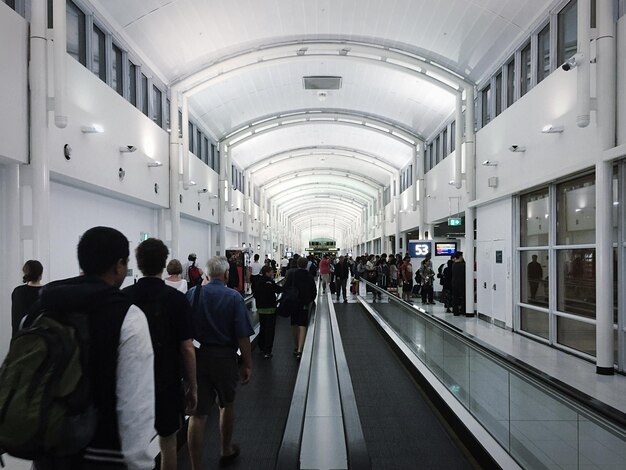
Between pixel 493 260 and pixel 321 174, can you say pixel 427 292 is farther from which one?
pixel 321 174

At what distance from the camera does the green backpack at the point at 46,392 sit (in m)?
1.62

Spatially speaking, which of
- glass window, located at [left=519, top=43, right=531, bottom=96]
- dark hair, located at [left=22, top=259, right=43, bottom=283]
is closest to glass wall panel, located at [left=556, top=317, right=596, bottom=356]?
glass window, located at [left=519, top=43, right=531, bottom=96]

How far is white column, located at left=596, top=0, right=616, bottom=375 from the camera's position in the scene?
7.48 meters

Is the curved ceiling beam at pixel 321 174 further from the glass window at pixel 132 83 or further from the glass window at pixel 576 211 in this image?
the glass window at pixel 576 211

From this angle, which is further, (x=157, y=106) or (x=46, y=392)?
(x=157, y=106)

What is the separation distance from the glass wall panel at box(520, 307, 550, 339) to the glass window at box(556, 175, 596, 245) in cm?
182

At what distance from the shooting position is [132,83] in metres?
12.5

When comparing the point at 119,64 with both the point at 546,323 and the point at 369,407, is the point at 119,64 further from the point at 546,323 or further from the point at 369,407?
the point at 546,323

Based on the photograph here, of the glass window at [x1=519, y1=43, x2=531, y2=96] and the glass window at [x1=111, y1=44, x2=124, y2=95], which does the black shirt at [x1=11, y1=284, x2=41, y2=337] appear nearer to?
the glass window at [x1=111, y1=44, x2=124, y2=95]

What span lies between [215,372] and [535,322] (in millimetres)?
8988

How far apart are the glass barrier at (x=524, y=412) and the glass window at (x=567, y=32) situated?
5.99m

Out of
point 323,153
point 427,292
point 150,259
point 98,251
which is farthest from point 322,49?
point 323,153

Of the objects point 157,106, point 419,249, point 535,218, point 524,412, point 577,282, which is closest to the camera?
point 524,412

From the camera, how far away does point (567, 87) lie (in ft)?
29.5
